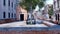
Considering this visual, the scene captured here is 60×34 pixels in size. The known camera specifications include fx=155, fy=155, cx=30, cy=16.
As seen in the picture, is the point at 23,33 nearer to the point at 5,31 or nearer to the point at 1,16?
the point at 5,31

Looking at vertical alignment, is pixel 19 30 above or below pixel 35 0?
below

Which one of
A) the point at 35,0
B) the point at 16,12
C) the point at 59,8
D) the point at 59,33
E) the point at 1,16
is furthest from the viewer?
the point at 16,12

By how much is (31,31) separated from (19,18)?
32475mm

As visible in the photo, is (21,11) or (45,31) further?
(21,11)

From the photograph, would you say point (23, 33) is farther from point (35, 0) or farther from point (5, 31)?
point (35, 0)

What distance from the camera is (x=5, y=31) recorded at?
686cm

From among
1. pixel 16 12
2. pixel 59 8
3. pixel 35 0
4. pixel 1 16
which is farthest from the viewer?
pixel 16 12

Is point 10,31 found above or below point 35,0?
below

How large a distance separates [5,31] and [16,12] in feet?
106

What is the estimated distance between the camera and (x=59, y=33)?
6809 mm

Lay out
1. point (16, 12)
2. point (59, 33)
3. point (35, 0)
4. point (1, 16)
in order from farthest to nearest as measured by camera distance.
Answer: point (16, 12) → point (1, 16) → point (35, 0) → point (59, 33)

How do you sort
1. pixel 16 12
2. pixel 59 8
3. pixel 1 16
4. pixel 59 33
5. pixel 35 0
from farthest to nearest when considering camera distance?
pixel 16 12 → pixel 59 8 → pixel 1 16 → pixel 35 0 → pixel 59 33

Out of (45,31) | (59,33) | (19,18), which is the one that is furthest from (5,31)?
(19,18)

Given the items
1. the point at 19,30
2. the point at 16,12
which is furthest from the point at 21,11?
the point at 19,30
